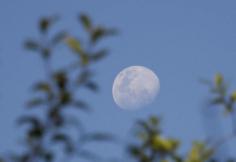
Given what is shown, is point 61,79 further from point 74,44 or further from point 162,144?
point 162,144

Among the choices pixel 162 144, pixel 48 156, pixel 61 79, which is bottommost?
pixel 48 156

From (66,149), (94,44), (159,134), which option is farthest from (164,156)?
(94,44)

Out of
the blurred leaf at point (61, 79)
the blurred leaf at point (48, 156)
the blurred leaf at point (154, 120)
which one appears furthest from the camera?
the blurred leaf at point (154, 120)

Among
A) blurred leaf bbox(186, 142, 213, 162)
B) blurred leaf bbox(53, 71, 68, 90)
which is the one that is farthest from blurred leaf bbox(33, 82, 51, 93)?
blurred leaf bbox(186, 142, 213, 162)

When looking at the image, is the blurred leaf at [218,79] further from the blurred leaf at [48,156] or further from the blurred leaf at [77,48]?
the blurred leaf at [48,156]

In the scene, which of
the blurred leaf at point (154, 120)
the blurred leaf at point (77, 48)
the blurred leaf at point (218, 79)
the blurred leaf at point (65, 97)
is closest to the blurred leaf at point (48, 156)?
the blurred leaf at point (65, 97)

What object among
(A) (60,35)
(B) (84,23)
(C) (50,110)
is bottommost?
(C) (50,110)

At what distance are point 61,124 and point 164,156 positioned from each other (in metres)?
1.11

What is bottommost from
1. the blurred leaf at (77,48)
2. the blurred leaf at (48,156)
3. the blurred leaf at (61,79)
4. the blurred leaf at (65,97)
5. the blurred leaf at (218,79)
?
the blurred leaf at (48,156)

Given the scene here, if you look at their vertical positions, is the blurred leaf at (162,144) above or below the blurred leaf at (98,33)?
below

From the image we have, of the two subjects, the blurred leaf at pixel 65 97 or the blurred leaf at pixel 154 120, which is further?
the blurred leaf at pixel 154 120

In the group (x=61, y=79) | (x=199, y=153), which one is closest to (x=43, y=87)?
(x=61, y=79)

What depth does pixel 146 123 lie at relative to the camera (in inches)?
175

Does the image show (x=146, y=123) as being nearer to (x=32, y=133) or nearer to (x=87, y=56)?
(x=87, y=56)
